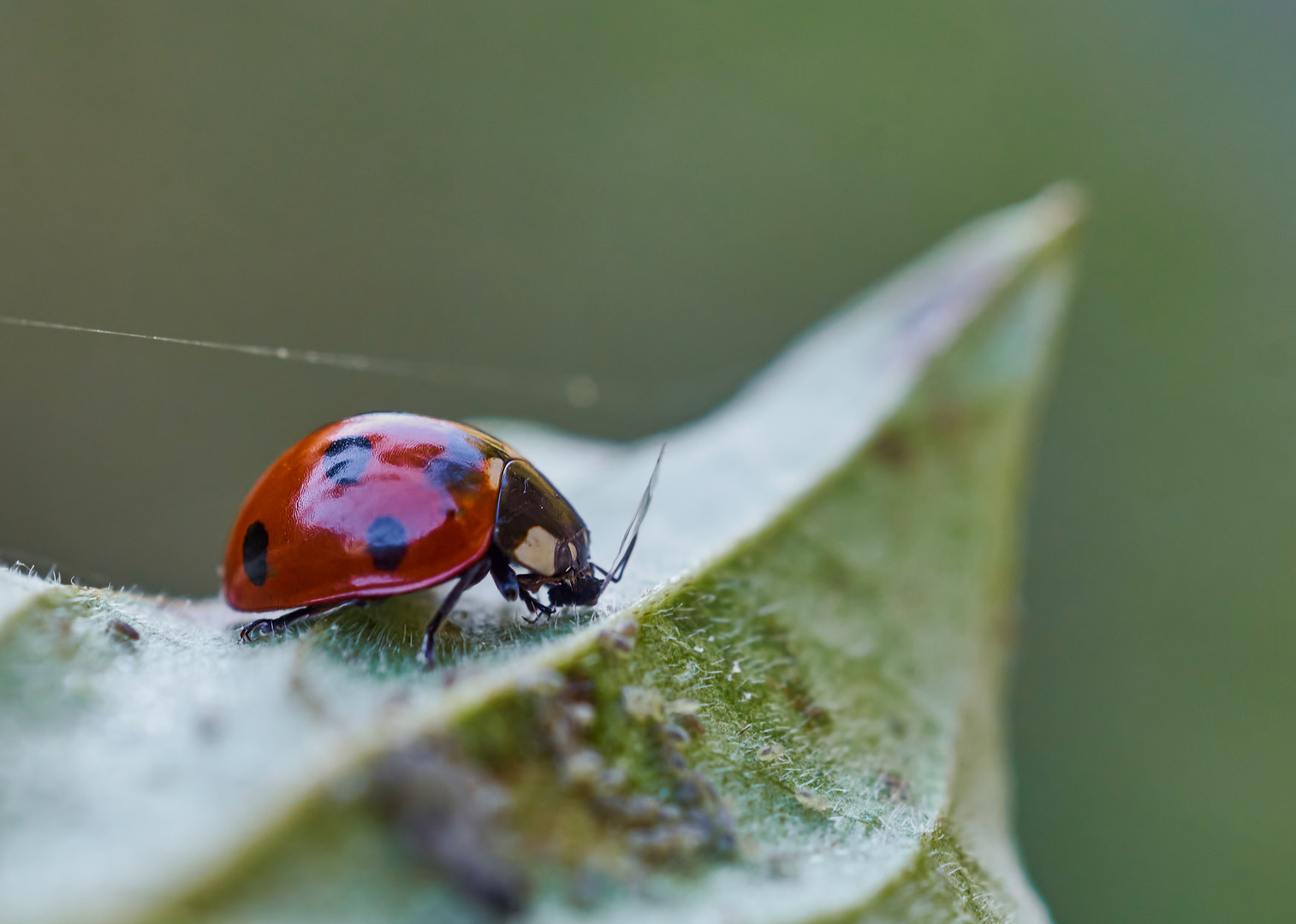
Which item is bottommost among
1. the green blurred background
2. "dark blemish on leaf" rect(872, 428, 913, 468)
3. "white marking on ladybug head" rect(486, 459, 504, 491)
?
the green blurred background

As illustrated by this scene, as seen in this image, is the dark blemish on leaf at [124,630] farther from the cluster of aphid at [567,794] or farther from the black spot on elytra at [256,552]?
the cluster of aphid at [567,794]

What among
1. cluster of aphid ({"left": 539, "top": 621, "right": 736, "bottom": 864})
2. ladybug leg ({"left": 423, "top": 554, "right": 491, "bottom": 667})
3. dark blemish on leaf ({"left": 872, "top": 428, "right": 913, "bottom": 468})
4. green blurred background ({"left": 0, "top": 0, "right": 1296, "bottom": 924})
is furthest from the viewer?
green blurred background ({"left": 0, "top": 0, "right": 1296, "bottom": 924})

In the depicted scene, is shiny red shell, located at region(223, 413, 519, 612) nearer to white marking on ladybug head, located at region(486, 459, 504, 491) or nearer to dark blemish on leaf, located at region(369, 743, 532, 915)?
white marking on ladybug head, located at region(486, 459, 504, 491)

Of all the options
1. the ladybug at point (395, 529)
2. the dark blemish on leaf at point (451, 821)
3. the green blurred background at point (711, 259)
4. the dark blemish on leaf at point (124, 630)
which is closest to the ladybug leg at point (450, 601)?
the ladybug at point (395, 529)

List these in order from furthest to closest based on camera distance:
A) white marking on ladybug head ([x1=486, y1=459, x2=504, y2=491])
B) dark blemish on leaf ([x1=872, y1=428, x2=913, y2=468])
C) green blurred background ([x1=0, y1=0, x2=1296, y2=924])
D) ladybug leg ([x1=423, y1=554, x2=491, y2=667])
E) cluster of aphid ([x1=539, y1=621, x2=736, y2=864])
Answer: green blurred background ([x1=0, y1=0, x2=1296, y2=924]), dark blemish on leaf ([x1=872, y1=428, x2=913, y2=468]), white marking on ladybug head ([x1=486, y1=459, x2=504, y2=491]), ladybug leg ([x1=423, y1=554, x2=491, y2=667]), cluster of aphid ([x1=539, y1=621, x2=736, y2=864])

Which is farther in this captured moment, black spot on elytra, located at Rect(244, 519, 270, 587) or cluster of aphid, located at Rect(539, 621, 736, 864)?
black spot on elytra, located at Rect(244, 519, 270, 587)

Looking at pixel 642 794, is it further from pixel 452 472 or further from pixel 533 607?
pixel 452 472

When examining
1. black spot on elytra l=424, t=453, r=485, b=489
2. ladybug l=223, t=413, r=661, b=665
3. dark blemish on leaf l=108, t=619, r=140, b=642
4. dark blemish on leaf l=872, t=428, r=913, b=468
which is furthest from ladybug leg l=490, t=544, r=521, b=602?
dark blemish on leaf l=872, t=428, r=913, b=468
